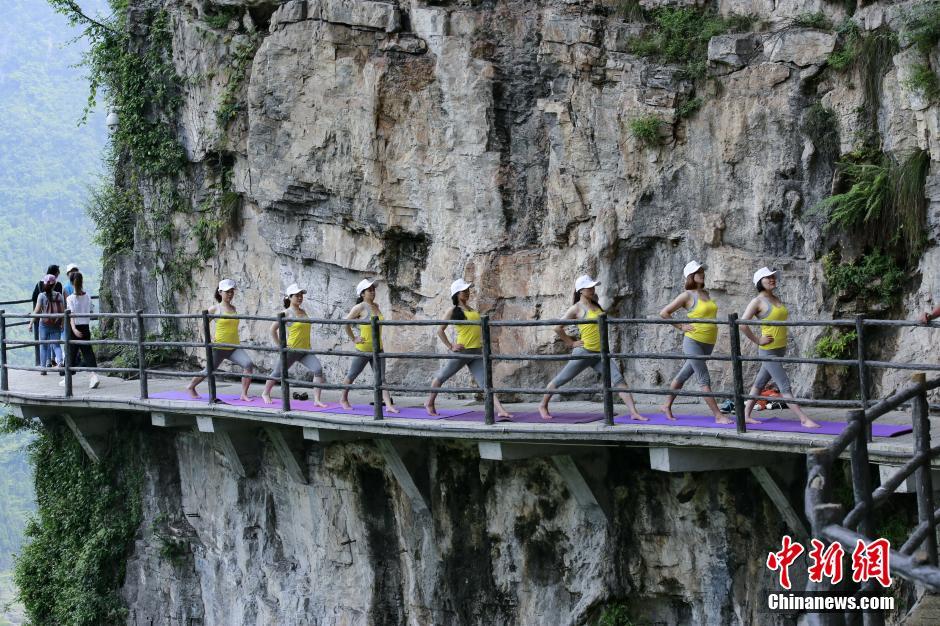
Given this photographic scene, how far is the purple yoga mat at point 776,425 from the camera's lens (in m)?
10.0

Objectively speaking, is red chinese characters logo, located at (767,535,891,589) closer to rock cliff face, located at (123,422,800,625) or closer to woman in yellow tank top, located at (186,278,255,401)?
rock cliff face, located at (123,422,800,625)

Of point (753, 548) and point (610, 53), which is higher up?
point (610, 53)

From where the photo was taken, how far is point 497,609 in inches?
525

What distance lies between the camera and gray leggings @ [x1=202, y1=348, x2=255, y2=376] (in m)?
14.3

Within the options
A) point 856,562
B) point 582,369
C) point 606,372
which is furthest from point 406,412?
point 856,562

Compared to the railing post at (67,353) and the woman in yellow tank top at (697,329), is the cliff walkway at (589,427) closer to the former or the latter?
the railing post at (67,353)

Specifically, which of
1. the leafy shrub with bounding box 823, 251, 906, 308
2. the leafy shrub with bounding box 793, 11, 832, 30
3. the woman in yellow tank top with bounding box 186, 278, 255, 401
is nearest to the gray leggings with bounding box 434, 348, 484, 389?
the woman in yellow tank top with bounding box 186, 278, 255, 401

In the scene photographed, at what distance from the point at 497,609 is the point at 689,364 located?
3903 mm

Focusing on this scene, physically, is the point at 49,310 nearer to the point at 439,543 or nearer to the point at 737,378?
the point at 439,543

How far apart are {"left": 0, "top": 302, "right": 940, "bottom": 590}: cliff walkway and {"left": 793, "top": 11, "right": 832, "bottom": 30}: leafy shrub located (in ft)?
10.2

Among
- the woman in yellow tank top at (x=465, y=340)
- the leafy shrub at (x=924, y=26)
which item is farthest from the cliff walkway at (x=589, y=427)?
the leafy shrub at (x=924, y=26)

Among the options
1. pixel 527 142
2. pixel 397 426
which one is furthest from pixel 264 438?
pixel 527 142

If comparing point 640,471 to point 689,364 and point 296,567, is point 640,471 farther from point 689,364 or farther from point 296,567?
point 296,567

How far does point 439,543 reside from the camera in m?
13.8
